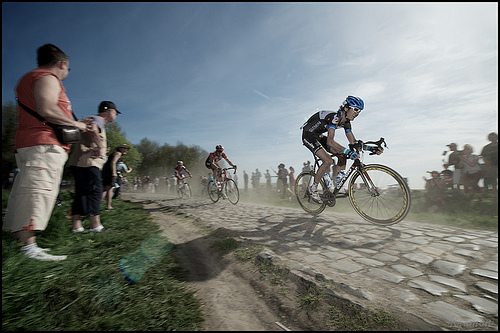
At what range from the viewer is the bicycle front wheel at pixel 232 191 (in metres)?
9.83

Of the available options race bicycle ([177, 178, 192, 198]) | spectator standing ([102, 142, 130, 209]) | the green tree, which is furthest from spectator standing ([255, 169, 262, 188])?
the green tree

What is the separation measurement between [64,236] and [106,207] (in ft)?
11.3

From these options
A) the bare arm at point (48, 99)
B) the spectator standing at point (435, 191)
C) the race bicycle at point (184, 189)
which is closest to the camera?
the bare arm at point (48, 99)

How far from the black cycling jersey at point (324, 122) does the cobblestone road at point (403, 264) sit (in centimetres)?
209

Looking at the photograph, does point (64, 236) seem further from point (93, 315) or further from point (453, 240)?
point (453, 240)

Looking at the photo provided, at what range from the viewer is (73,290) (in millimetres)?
1916

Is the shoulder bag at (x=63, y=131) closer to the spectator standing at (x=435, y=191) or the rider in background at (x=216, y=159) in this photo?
the rider in background at (x=216, y=159)

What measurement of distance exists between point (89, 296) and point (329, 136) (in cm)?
458

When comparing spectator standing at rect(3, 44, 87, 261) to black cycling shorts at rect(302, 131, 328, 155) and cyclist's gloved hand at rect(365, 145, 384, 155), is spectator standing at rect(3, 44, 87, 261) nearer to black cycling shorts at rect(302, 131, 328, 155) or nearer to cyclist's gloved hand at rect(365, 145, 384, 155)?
black cycling shorts at rect(302, 131, 328, 155)

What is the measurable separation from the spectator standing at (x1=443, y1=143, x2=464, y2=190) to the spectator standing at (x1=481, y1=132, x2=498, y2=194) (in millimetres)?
557

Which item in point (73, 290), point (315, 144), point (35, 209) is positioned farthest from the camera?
point (315, 144)

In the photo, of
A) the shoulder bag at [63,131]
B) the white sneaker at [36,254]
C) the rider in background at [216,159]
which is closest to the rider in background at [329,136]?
the shoulder bag at [63,131]

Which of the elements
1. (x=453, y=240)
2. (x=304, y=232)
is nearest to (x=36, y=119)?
(x=304, y=232)

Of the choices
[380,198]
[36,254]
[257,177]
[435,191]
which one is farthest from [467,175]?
[257,177]
